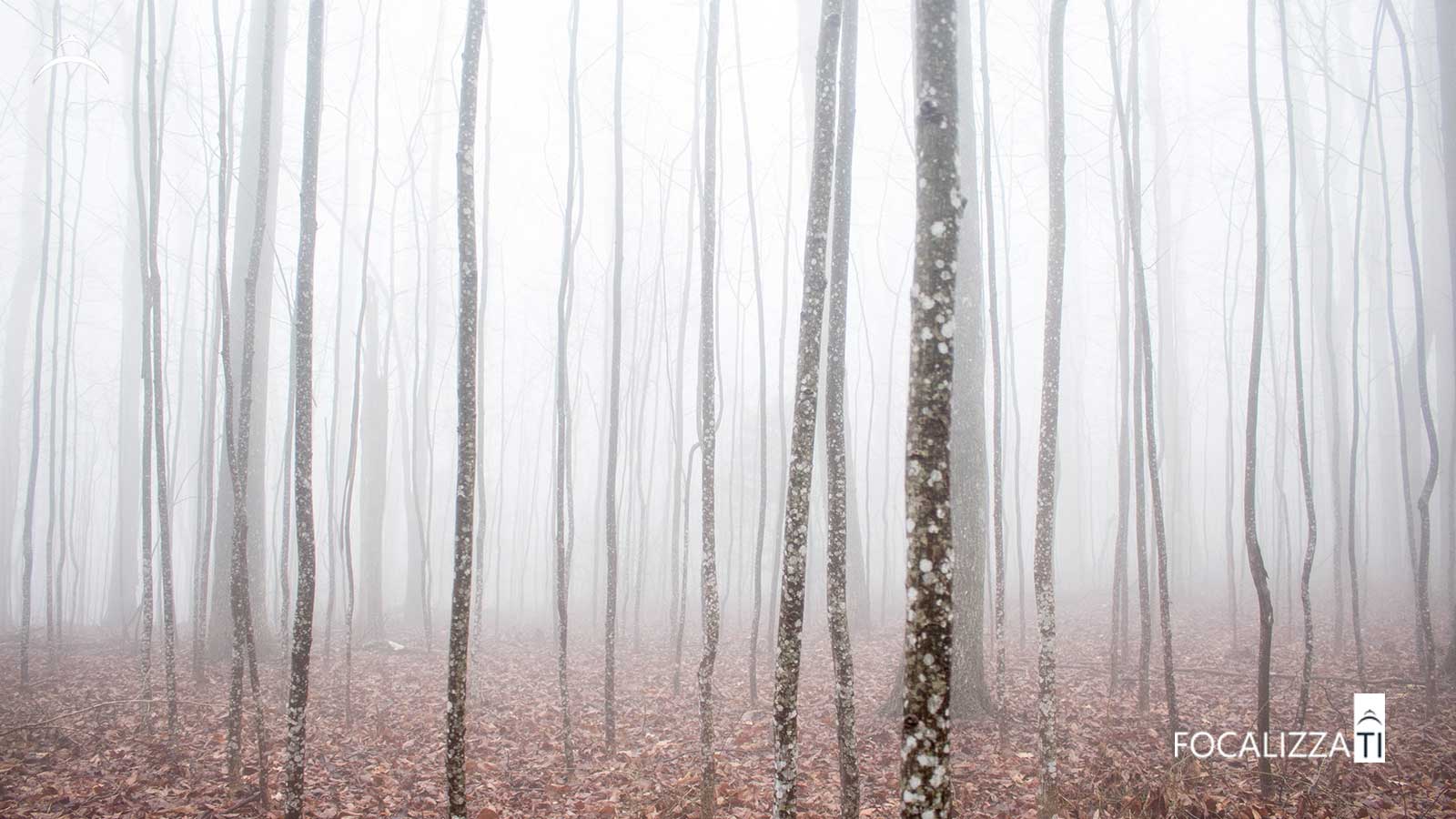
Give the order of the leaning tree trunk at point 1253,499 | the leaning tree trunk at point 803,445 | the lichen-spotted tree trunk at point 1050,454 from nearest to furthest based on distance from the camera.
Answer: the leaning tree trunk at point 803,445
the lichen-spotted tree trunk at point 1050,454
the leaning tree trunk at point 1253,499

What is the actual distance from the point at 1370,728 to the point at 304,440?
9203 millimetres

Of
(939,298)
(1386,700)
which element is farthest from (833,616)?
(1386,700)

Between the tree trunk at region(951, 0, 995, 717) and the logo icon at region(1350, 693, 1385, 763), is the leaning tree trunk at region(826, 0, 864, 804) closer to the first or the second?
the tree trunk at region(951, 0, 995, 717)

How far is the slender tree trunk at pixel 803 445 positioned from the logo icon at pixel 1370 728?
18.2 feet

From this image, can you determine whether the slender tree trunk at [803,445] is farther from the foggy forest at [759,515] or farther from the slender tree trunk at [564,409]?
the slender tree trunk at [564,409]

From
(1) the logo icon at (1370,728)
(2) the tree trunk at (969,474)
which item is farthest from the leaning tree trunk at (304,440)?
(1) the logo icon at (1370,728)

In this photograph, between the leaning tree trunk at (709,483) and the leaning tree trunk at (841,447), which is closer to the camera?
the leaning tree trunk at (841,447)

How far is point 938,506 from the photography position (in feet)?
8.32

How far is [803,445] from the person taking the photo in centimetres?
391

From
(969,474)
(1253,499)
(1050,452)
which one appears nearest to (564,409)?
(969,474)

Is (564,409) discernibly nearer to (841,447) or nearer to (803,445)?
(841,447)

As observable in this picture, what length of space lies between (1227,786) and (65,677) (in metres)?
12.7

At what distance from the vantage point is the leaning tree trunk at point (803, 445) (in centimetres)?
374

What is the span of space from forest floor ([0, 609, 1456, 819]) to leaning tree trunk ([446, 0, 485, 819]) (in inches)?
78.0
